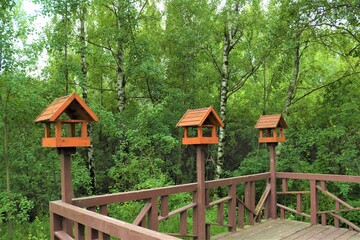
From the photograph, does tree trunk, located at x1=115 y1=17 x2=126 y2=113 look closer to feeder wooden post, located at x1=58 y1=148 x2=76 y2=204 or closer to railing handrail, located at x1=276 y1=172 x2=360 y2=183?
railing handrail, located at x1=276 y1=172 x2=360 y2=183

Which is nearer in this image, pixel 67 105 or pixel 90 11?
pixel 67 105

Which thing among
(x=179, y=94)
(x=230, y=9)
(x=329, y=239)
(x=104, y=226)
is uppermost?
(x=230, y=9)

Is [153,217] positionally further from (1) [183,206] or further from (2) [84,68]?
(2) [84,68]

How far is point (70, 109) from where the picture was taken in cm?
253

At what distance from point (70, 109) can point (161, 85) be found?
623cm

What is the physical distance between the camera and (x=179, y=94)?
861 centimetres

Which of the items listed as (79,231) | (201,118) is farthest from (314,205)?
(79,231)

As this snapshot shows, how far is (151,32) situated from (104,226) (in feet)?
27.0

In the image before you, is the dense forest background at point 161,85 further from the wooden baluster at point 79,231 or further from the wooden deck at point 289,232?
the wooden baluster at point 79,231

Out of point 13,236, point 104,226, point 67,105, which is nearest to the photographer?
point 104,226

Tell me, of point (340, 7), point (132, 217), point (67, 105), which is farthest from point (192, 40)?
point (67, 105)

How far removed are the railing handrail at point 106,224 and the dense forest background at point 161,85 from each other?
12.5ft

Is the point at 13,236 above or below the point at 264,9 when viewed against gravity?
below

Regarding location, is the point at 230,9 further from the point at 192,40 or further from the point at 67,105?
the point at 67,105
